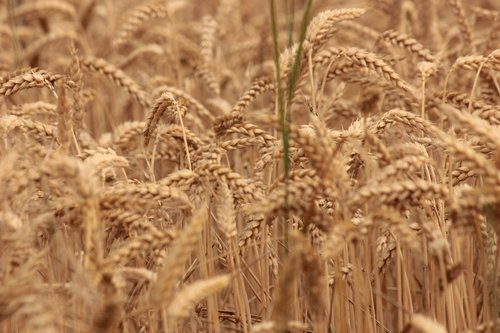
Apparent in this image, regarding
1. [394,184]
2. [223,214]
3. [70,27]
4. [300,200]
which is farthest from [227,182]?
[70,27]

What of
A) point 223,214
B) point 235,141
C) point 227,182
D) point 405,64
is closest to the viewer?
point 223,214

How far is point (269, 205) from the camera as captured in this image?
1.64m

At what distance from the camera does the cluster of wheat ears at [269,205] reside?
1.50 metres

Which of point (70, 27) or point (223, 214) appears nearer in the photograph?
point (223, 214)

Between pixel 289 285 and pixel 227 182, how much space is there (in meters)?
0.63

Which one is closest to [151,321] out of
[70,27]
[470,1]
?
[70,27]

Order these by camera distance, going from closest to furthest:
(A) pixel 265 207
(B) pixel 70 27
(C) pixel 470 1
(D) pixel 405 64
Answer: (A) pixel 265 207 → (D) pixel 405 64 → (B) pixel 70 27 → (C) pixel 470 1

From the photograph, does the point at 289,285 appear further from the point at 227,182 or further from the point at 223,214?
Answer: the point at 227,182

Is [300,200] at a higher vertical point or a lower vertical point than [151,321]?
higher

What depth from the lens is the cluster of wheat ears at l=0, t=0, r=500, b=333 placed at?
4.93 ft

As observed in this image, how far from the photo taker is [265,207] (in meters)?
1.63

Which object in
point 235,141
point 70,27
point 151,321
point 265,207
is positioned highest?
point 70,27

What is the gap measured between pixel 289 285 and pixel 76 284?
1.50ft

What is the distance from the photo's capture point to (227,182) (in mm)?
1902
